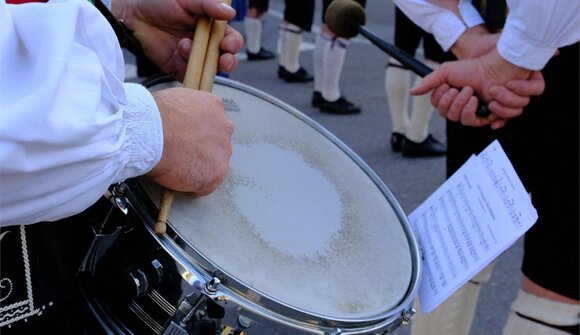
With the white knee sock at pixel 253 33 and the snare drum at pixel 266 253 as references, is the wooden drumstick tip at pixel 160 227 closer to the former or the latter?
the snare drum at pixel 266 253

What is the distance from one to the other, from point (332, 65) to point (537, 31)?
2.72 metres

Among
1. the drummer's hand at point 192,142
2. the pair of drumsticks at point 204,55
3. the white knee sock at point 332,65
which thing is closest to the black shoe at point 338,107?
the white knee sock at point 332,65

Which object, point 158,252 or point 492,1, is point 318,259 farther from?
point 492,1

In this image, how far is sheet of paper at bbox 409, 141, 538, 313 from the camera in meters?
0.91

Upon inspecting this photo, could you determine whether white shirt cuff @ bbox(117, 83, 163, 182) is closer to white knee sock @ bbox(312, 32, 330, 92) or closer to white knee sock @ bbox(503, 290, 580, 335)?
white knee sock @ bbox(503, 290, 580, 335)

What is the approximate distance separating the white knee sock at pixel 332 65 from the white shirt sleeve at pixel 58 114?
3085 mm

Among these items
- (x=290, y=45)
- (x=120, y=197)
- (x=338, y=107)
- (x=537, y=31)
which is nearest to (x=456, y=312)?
(x=537, y=31)

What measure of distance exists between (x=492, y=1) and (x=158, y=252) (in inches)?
32.5

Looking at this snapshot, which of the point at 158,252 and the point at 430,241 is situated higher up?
the point at 158,252

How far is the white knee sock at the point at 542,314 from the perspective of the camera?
1.22 meters

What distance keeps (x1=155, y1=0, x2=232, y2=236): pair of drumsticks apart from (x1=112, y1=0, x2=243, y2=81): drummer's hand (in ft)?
0.10

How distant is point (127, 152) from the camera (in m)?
0.71

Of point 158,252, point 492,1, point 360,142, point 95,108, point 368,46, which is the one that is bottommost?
point 368,46

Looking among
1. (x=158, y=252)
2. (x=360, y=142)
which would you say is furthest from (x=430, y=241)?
(x=360, y=142)
